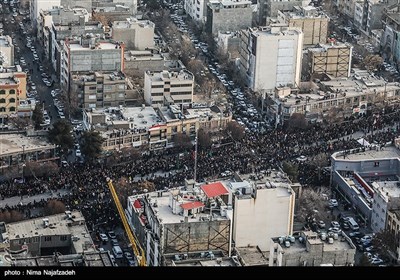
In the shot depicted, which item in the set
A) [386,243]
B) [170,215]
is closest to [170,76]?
[386,243]

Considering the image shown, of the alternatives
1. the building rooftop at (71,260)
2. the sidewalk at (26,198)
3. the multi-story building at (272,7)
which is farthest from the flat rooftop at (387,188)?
the multi-story building at (272,7)

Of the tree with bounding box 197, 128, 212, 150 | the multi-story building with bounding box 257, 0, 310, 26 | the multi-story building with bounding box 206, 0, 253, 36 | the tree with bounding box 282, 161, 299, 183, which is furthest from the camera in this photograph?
the multi-story building with bounding box 257, 0, 310, 26

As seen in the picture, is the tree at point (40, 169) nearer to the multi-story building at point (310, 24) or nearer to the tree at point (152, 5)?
the multi-story building at point (310, 24)

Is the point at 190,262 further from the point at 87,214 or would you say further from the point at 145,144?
the point at 145,144

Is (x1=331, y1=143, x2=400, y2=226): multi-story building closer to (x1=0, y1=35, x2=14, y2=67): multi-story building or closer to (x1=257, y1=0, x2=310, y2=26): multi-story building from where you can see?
(x1=0, y1=35, x2=14, y2=67): multi-story building

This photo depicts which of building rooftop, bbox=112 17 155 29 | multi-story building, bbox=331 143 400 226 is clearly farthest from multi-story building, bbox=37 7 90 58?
multi-story building, bbox=331 143 400 226

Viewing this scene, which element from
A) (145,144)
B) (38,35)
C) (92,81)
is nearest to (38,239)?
(145,144)
